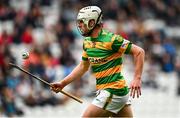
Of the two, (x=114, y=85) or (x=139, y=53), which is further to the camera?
(x=114, y=85)

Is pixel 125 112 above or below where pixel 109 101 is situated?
below

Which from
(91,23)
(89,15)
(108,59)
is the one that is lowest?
(108,59)

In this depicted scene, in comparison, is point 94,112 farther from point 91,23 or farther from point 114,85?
point 91,23

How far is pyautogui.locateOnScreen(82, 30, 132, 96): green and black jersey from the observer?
10.1m

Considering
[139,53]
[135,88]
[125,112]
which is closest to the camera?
[135,88]

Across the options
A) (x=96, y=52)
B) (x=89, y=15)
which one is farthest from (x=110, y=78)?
(x=89, y=15)

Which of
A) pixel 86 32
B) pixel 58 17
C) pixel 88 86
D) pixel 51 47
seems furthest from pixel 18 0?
pixel 86 32

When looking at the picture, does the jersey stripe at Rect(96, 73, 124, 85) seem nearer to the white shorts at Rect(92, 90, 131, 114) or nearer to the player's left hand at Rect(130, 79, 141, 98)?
the white shorts at Rect(92, 90, 131, 114)

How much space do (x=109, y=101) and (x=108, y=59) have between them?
1.73ft

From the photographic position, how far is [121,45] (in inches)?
395

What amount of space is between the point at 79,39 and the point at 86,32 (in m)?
12.2

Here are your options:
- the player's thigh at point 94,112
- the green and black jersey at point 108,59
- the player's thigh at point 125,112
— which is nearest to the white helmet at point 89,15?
the green and black jersey at point 108,59

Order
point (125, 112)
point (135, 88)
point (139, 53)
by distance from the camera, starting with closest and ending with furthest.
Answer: point (135, 88)
point (139, 53)
point (125, 112)

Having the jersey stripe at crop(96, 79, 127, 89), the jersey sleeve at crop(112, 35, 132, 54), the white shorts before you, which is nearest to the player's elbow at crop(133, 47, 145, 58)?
the jersey sleeve at crop(112, 35, 132, 54)
